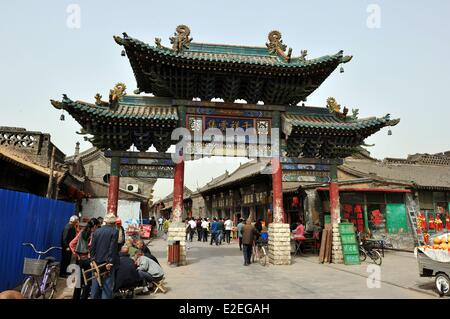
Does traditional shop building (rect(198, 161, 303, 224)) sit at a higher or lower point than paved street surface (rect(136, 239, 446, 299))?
higher

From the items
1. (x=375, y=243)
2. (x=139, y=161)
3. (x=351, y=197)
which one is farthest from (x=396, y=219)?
(x=139, y=161)

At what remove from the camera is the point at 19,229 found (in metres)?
7.60

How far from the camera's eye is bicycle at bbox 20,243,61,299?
618 centimetres

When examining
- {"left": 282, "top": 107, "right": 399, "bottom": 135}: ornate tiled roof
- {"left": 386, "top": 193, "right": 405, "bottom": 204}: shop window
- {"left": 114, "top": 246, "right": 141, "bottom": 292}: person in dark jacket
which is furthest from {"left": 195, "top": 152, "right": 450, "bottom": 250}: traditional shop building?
{"left": 114, "top": 246, "right": 141, "bottom": 292}: person in dark jacket

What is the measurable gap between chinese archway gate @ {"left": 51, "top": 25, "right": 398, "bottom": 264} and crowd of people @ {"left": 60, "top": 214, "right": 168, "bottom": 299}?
3771 mm

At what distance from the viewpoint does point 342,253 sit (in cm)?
1245

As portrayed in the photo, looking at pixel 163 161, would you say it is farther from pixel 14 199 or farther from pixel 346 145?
pixel 346 145

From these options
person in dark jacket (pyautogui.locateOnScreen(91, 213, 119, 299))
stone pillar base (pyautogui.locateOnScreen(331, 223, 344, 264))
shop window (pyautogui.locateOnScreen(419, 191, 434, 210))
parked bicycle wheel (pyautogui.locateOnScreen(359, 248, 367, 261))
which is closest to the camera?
person in dark jacket (pyautogui.locateOnScreen(91, 213, 119, 299))

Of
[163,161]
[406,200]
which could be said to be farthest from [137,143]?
[406,200]

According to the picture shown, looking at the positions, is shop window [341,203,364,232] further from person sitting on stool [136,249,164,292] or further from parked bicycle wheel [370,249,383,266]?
person sitting on stool [136,249,164,292]

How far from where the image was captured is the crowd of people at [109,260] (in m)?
5.88

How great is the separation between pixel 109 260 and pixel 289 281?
5.24 meters

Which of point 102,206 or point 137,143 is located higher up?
point 137,143
